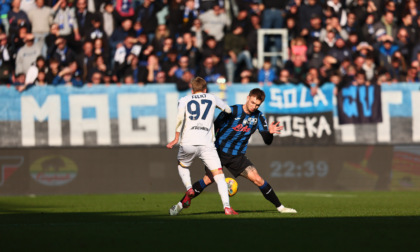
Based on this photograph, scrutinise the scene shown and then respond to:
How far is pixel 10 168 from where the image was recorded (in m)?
21.0

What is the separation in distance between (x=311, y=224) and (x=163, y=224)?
5.56 ft

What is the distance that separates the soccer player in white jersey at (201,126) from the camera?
12133 mm

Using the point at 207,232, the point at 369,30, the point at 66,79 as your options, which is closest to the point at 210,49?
the point at 66,79

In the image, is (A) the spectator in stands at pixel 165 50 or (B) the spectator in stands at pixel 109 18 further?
(B) the spectator in stands at pixel 109 18

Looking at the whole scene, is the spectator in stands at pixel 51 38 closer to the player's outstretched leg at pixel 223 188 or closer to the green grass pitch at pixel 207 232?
the green grass pitch at pixel 207 232

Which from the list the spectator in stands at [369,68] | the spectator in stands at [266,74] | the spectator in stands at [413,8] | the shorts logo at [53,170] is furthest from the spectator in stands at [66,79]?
the spectator in stands at [413,8]

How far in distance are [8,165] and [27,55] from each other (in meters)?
2.66

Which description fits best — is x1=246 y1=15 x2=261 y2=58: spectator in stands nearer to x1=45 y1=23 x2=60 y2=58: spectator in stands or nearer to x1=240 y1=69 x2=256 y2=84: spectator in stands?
x1=240 y1=69 x2=256 y2=84: spectator in stands

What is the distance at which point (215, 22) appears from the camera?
73.5 feet

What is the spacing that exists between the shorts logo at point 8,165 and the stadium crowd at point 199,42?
5.44 feet

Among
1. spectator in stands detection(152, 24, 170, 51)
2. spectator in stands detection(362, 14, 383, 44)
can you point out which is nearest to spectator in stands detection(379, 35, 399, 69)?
spectator in stands detection(362, 14, 383, 44)

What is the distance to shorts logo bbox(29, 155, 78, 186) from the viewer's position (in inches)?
834

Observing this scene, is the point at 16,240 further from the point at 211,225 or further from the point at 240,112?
the point at 240,112

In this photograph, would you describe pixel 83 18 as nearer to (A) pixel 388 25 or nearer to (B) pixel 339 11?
(B) pixel 339 11
